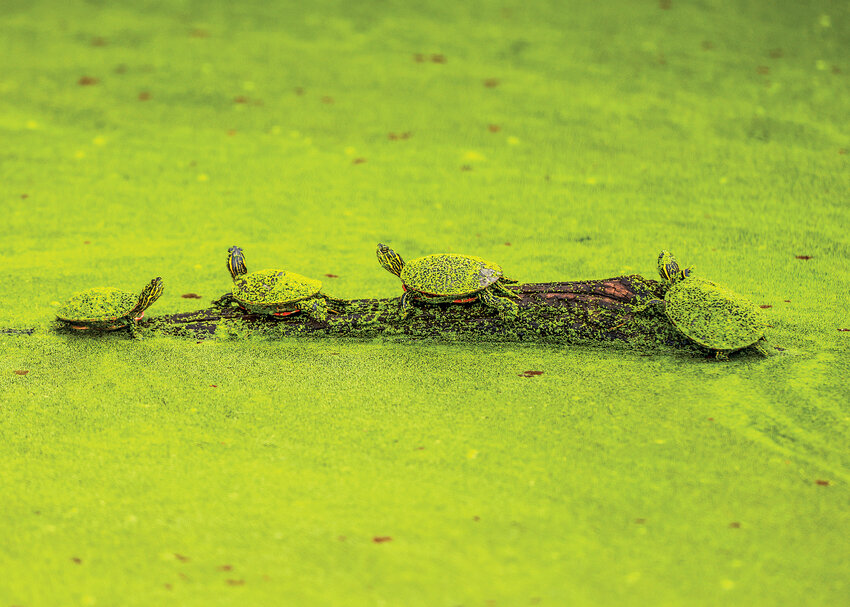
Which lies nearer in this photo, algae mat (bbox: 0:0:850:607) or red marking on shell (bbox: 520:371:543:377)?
algae mat (bbox: 0:0:850:607)

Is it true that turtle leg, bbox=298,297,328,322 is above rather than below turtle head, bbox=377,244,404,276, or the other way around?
below

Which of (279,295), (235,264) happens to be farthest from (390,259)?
(235,264)

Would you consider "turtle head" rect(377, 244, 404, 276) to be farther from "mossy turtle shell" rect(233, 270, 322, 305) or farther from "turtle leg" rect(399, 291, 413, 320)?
"mossy turtle shell" rect(233, 270, 322, 305)

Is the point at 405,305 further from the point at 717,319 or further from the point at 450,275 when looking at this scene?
the point at 717,319

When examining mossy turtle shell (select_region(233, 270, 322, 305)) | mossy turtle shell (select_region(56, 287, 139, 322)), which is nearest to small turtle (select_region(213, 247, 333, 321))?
mossy turtle shell (select_region(233, 270, 322, 305))

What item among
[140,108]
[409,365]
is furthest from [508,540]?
[140,108]

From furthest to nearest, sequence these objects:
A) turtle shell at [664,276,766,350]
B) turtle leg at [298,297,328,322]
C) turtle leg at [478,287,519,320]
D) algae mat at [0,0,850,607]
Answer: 1. turtle leg at [298,297,328,322]
2. turtle leg at [478,287,519,320]
3. turtle shell at [664,276,766,350]
4. algae mat at [0,0,850,607]
